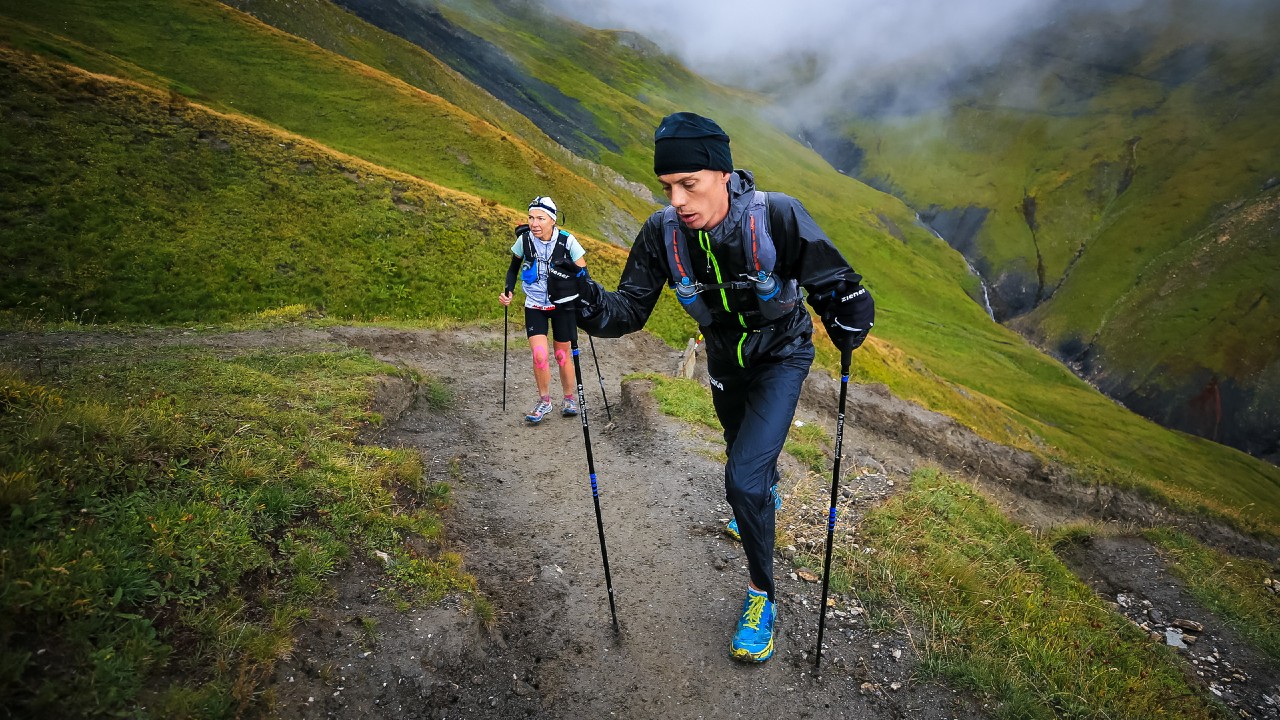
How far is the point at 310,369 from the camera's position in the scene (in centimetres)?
1121

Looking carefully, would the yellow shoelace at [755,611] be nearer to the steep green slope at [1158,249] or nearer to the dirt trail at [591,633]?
the dirt trail at [591,633]

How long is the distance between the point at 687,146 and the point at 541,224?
5.79m

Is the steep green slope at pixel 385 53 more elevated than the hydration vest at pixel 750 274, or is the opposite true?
the steep green slope at pixel 385 53

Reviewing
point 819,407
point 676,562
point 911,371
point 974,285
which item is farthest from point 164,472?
point 974,285

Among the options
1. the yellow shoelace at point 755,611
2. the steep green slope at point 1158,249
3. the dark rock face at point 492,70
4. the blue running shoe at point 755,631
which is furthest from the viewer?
the dark rock face at point 492,70

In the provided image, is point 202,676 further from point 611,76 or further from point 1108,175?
point 1108,175

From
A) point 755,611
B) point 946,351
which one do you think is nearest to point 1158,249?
point 946,351

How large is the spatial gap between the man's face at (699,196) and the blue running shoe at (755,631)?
3.72m

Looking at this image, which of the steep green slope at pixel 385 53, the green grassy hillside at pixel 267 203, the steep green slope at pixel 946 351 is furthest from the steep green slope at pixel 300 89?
the steep green slope at pixel 946 351

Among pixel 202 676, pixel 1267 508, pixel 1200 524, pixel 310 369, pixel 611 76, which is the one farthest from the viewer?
pixel 611 76

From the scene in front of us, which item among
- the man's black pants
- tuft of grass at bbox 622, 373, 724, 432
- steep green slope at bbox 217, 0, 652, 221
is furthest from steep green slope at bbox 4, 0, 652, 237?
the man's black pants

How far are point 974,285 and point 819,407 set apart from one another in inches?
6224

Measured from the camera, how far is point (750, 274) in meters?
5.18

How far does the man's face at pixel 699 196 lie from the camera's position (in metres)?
4.93
